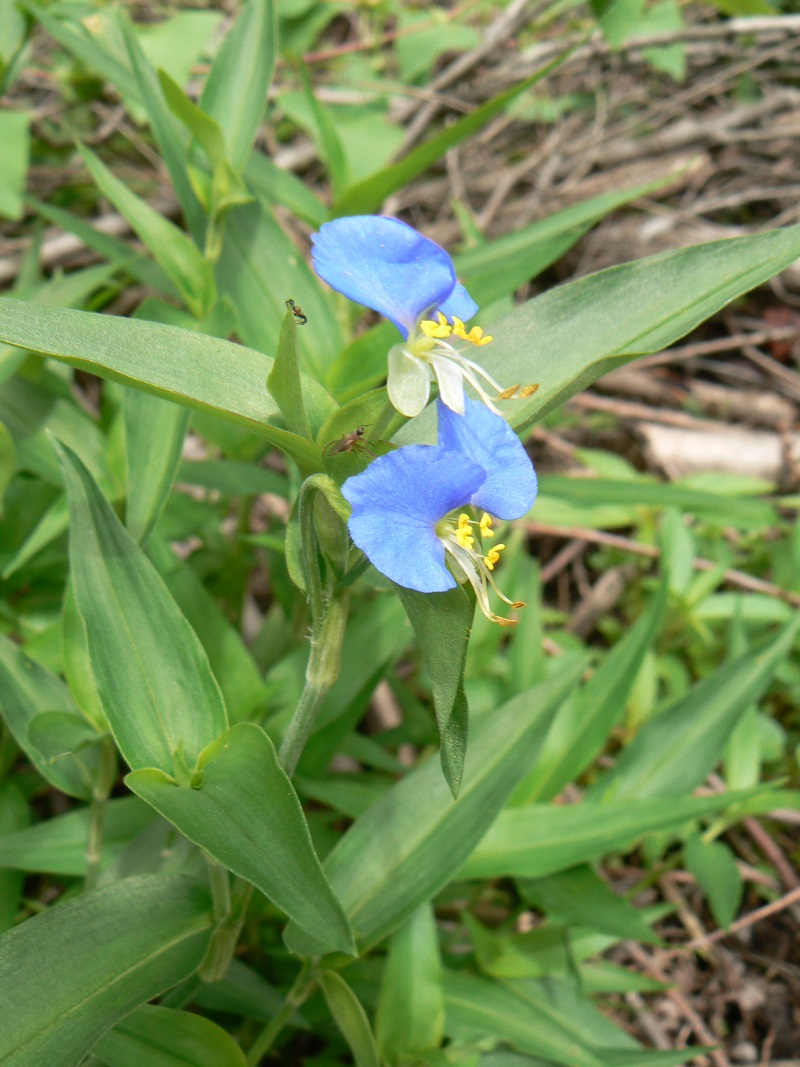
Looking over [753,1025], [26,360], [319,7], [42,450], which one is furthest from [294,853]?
[319,7]

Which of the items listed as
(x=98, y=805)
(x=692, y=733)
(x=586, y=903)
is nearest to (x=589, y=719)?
(x=692, y=733)

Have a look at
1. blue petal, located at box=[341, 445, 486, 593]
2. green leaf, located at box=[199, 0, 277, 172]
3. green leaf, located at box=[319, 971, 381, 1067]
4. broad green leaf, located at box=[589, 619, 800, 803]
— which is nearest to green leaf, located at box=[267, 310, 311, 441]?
blue petal, located at box=[341, 445, 486, 593]

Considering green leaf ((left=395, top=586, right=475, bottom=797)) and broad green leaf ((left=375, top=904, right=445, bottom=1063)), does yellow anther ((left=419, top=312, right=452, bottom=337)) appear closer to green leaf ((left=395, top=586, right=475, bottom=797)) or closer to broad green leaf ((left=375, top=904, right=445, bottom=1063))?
green leaf ((left=395, top=586, right=475, bottom=797))

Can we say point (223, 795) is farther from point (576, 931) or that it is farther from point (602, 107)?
point (602, 107)

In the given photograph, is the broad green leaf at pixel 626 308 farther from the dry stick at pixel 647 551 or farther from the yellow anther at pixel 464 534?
the dry stick at pixel 647 551

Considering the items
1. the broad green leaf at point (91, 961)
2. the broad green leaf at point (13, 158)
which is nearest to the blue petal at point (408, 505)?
the broad green leaf at point (91, 961)

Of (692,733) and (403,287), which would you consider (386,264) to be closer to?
(403,287)
